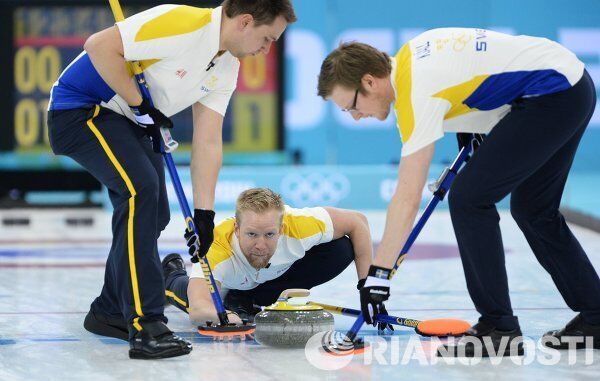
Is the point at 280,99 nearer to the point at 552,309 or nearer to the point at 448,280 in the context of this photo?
the point at 448,280

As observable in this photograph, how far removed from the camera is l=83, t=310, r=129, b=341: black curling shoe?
3941 mm

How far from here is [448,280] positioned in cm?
553

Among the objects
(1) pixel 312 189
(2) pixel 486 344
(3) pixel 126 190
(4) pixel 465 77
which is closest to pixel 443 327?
(2) pixel 486 344

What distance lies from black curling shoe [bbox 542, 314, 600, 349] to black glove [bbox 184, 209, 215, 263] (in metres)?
1.22

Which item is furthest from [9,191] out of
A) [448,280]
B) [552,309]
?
[552,309]

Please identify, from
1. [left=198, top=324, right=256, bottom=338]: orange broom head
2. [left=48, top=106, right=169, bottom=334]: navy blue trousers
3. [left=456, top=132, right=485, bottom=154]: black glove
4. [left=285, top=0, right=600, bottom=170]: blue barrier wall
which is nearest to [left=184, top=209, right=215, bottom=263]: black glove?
[left=48, top=106, right=169, bottom=334]: navy blue trousers

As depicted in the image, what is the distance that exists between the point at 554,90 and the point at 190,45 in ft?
4.01

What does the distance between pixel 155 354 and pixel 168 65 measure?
993mm

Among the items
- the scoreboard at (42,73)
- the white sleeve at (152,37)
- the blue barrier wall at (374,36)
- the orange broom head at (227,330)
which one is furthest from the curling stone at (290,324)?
the blue barrier wall at (374,36)

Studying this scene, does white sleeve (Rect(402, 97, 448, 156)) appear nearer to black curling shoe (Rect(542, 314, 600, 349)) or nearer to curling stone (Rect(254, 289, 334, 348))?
curling stone (Rect(254, 289, 334, 348))

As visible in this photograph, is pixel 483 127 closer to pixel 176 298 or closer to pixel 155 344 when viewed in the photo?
pixel 155 344

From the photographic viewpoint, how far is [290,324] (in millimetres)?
3688

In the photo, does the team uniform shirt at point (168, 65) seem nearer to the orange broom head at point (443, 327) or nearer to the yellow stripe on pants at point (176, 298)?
the yellow stripe on pants at point (176, 298)

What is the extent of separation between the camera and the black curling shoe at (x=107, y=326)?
155 inches
